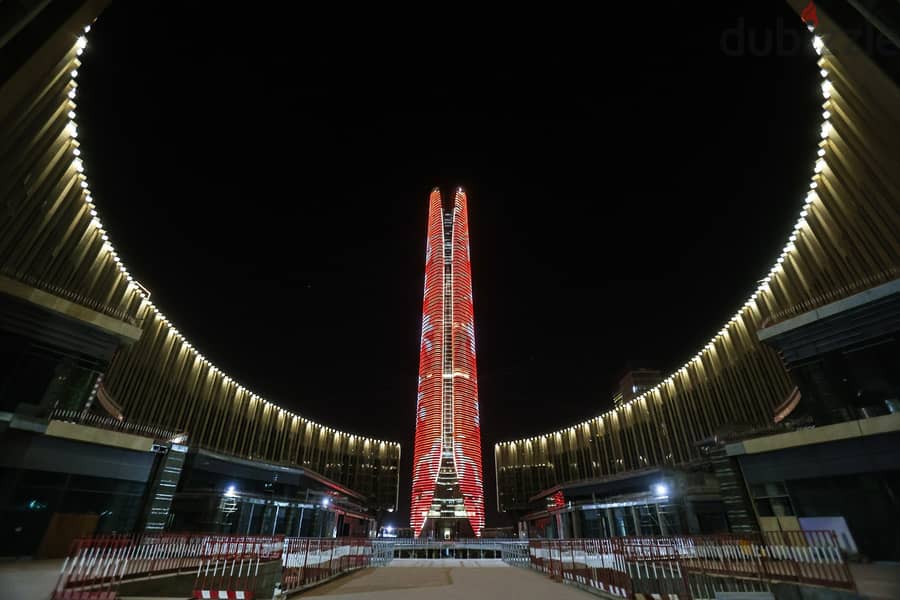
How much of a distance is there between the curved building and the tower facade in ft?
44.0

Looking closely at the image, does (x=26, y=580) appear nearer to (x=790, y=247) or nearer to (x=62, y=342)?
(x=62, y=342)

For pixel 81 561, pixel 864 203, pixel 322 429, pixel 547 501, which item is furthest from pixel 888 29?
pixel 322 429

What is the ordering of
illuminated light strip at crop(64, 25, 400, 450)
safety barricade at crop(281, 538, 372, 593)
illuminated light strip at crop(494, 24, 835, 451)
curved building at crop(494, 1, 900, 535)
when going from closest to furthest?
1. safety barricade at crop(281, 538, 372, 593)
2. curved building at crop(494, 1, 900, 535)
3. illuminated light strip at crop(64, 25, 400, 450)
4. illuminated light strip at crop(494, 24, 835, 451)

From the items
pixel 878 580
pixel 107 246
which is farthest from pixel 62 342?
pixel 878 580

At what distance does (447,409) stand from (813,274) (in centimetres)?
3350

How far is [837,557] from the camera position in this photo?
7910 mm

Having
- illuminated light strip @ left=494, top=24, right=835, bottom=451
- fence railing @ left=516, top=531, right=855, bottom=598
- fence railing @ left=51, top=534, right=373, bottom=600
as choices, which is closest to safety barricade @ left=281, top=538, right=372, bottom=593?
fence railing @ left=51, top=534, right=373, bottom=600

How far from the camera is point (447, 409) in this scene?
4456 cm

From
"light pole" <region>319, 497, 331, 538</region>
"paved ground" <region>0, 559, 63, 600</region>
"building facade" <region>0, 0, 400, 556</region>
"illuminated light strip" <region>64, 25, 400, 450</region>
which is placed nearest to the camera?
"paved ground" <region>0, 559, 63, 600</region>

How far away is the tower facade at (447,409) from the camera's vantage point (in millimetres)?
40531

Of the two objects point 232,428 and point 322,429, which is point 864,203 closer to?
point 232,428

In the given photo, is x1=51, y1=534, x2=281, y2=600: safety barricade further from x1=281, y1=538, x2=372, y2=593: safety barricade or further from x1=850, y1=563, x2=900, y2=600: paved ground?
x1=850, y1=563, x2=900, y2=600: paved ground

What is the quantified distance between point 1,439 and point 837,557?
25215mm

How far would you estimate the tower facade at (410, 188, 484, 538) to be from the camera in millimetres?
40531
